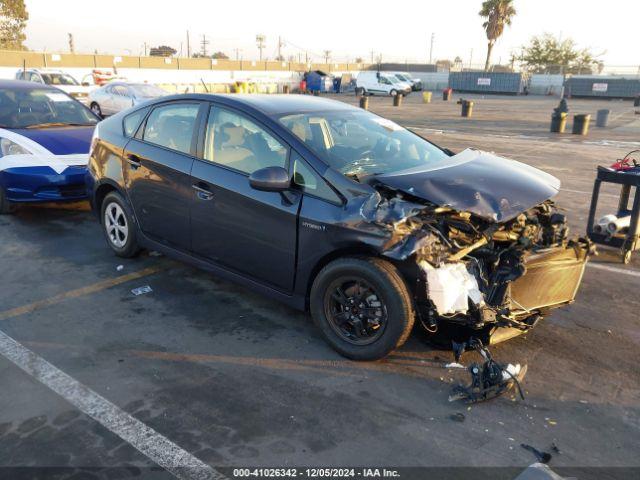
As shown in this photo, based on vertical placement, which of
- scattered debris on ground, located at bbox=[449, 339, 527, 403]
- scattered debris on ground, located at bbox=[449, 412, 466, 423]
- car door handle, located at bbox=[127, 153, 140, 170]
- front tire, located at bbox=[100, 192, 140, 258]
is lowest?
scattered debris on ground, located at bbox=[449, 412, 466, 423]

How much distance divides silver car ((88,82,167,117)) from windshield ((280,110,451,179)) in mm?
15346

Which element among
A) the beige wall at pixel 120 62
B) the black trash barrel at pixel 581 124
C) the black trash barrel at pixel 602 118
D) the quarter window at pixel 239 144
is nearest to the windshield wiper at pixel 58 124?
the quarter window at pixel 239 144

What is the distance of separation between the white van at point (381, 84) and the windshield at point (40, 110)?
35527 millimetres

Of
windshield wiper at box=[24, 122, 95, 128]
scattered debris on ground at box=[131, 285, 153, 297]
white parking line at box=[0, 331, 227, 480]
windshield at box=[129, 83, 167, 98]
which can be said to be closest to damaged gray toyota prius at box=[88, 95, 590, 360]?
scattered debris on ground at box=[131, 285, 153, 297]

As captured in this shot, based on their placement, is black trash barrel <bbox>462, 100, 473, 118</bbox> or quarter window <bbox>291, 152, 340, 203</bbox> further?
black trash barrel <bbox>462, 100, 473, 118</bbox>

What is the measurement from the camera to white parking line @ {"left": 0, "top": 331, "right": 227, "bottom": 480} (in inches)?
108

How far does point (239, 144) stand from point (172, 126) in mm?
933

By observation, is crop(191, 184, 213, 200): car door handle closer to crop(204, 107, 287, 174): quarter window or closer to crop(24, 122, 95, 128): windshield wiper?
crop(204, 107, 287, 174): quarter window

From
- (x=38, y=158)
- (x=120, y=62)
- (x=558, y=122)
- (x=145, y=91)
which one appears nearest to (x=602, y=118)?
(x=558, y=122)

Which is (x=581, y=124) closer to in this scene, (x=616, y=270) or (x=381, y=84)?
(x=616, y=270)

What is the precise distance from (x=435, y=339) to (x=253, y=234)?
155 cm

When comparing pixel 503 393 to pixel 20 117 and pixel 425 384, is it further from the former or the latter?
pixel 20 117

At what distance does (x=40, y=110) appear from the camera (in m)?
7.98

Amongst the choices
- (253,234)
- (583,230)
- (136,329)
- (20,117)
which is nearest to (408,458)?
(253,234)
